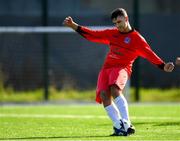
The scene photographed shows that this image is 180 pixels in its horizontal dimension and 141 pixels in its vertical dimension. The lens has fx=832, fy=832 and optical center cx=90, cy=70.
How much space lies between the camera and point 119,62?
1217 cm

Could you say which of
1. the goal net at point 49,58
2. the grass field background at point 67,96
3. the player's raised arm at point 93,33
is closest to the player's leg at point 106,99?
the player's raised arm at point 93,33

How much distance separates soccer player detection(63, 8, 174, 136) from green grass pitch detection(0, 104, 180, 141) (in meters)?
0.42

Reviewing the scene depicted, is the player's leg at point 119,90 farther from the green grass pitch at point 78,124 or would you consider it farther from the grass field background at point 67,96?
the grass field background at point 67,96

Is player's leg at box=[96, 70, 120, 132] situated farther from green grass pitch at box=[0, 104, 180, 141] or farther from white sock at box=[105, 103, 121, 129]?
green grass pitch at box=[0, 104, 180, 141]

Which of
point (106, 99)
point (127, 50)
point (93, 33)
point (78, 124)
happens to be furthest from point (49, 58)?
point (106, 99)

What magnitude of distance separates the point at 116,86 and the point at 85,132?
94 centimetres

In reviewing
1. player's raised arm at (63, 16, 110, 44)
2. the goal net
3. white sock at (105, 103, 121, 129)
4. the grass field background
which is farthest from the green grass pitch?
the goal net

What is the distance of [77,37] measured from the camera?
23625 mm

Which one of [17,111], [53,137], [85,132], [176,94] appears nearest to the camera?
[53,137]

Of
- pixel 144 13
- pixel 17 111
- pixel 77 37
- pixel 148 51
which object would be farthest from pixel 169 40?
pixel 148 51

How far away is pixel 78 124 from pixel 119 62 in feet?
7.72

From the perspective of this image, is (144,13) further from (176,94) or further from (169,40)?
(176,94)

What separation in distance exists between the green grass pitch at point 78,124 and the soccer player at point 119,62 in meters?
0.42

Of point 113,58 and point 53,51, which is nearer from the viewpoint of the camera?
point 113,58
